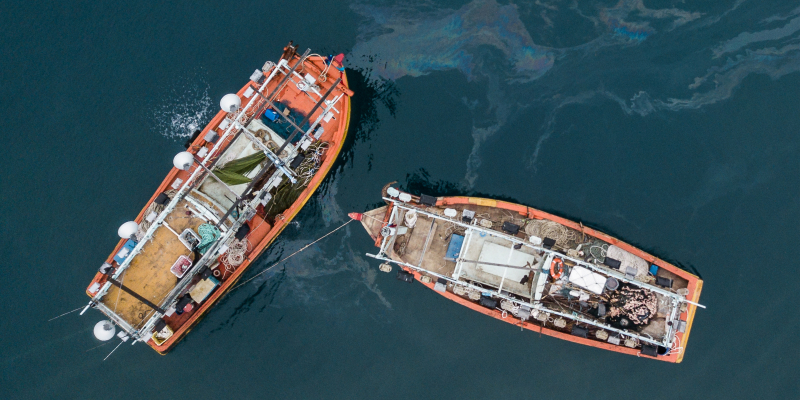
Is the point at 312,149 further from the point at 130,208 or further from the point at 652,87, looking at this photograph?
the point at 652,87

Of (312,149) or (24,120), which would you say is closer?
(312,149)

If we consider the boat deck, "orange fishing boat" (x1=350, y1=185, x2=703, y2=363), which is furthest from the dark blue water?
the boat deck

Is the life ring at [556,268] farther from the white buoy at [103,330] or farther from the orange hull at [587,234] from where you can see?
the white buoy at [103,330]

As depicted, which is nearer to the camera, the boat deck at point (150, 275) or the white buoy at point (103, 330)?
the white buoy at point (103, 330)

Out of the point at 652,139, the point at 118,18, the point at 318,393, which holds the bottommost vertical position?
the point at 318,393

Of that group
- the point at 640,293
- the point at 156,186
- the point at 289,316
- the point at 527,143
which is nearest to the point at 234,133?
the point at 156,186

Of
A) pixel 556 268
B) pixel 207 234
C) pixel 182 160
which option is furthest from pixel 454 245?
pixel 182 160

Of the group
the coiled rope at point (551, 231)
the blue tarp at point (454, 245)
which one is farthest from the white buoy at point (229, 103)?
the coiled rope at point (551, 231)
